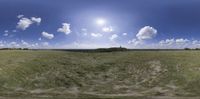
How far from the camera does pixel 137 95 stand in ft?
203

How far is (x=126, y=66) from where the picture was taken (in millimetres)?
84688

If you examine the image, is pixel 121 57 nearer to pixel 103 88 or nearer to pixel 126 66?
pixel 126 66

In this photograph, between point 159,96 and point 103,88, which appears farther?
point 103,88

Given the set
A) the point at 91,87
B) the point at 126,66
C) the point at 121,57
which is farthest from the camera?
the point at 121,57

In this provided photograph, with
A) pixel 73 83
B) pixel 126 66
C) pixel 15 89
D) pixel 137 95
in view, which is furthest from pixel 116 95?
pixel 126 66

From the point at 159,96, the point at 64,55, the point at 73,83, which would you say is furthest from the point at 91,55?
the point at 159,96

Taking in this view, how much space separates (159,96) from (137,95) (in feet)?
11.9

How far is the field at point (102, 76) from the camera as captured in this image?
6450 cm

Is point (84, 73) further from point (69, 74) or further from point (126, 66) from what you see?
point (126, 66)

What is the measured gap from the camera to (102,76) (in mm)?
78438

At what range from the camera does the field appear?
6450 centimetres

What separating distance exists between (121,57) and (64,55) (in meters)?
15.0

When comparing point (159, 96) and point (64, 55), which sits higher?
point (64, 55)

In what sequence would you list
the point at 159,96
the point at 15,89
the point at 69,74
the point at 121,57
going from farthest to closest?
the point at 121,57
the point at 69,74
the point at 15,89
the point at 159,96
